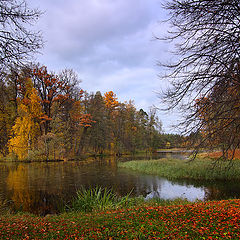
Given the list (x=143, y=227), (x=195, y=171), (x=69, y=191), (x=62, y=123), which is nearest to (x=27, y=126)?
(x=62, y=123)

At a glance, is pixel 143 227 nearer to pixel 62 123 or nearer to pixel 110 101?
pixel 62 123

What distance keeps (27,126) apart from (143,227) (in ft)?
82.5

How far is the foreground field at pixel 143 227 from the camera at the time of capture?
3.60m

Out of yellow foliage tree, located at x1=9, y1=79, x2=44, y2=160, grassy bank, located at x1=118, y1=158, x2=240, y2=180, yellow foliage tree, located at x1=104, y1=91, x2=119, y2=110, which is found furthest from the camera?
yellow foliage tree, located at x1=104, y1=91, x2=119, y2=110

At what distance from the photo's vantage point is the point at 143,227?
4.00 meters

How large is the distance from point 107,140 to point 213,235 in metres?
34.6

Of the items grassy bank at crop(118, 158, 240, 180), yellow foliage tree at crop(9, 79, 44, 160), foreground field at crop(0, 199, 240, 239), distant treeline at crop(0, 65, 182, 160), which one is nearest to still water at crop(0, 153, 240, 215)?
grassy bank at crop(118, 158, 240, 180)

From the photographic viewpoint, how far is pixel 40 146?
2592cm

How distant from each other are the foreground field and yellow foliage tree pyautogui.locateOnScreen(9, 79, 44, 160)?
882 inches

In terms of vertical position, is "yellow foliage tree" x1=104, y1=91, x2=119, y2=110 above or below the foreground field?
above

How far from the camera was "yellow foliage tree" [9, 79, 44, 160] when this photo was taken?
24.8 m

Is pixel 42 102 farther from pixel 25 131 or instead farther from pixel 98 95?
pixel 98 95

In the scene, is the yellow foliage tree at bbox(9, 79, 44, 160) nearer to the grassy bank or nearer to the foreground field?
the grassy bank

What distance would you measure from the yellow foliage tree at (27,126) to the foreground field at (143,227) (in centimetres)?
2240
